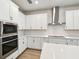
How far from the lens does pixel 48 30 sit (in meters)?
4.64

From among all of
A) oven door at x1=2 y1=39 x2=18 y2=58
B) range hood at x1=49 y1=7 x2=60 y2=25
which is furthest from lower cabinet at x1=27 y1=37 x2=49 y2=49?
oven door at x1=2 y1=39 x2=18 y2=58

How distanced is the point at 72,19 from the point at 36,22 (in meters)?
2.17

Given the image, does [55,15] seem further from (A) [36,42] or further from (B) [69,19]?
(A) [36,42]

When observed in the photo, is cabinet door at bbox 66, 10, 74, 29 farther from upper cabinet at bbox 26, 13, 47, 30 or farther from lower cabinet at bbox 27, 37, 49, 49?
lower cabinet at bbox 27, 37, 49, 49

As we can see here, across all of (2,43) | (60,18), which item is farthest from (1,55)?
(60,18)

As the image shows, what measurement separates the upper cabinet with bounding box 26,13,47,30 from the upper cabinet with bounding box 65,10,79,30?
135 cm

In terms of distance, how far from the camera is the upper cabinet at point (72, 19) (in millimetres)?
3789

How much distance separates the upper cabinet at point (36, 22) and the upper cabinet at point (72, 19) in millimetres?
1353

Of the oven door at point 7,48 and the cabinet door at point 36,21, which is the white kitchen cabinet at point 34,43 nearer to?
the cabinet door at point 36,21

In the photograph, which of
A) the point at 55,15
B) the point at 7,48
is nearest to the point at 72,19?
the point at 55,15

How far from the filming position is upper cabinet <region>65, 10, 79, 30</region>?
3.79 m

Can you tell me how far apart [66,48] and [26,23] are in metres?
4.18

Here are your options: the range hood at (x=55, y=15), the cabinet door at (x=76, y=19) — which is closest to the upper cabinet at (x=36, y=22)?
the range hood at (x=55, y=15)

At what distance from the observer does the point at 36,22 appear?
4.56 meters
